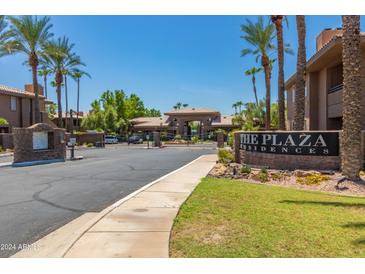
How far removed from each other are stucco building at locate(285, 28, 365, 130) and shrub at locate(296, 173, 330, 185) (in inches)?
316

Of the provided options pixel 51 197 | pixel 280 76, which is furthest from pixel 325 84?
pixel 51 197

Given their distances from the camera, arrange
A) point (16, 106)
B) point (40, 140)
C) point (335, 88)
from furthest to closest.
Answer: point (16, 106), point (40, 140), point (335, 88)

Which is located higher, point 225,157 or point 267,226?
point 225,157

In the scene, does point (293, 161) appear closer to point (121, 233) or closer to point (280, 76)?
point (280, 76)

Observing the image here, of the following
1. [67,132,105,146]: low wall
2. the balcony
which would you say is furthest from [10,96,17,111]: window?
the balcony

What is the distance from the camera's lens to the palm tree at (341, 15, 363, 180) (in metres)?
12.4

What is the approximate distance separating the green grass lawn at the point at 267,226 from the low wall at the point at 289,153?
173 inches

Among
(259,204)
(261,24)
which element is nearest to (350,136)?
(259,204)

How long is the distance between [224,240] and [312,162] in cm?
1023

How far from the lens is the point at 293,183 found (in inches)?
524

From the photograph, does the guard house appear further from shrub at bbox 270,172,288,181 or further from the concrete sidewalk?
the concrete sidewalk

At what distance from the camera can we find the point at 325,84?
2398cm

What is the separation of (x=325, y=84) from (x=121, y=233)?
21.1 m
